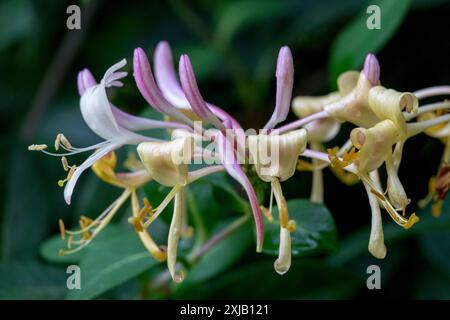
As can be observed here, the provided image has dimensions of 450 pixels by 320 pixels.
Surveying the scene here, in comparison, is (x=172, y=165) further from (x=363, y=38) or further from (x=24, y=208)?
(x=24, y=208)

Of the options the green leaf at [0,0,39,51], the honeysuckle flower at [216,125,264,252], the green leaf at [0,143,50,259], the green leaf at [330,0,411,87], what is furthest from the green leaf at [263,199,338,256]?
the green leaf at [0,0,39,51]

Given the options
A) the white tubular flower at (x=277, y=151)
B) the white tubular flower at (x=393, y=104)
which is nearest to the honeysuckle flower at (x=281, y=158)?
the white tubular flower at (x=277, y=151)

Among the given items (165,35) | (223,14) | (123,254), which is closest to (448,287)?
(123,254)

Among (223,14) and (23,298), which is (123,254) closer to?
(23,298)

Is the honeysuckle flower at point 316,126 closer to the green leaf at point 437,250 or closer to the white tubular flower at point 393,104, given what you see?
the white tubular flower at point 393,104

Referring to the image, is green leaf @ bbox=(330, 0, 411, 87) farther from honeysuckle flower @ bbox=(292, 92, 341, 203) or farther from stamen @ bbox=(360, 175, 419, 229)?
stamen @ bbox=(360, 175, 419, 229)

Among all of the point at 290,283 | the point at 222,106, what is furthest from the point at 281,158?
the point at 222,106
